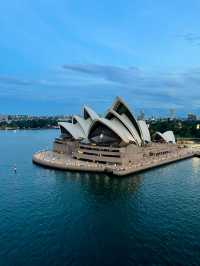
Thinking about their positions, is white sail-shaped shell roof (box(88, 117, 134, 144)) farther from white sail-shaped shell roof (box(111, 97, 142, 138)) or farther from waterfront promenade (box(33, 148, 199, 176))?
waterfront promenade (box(33, 148, 199, 176))

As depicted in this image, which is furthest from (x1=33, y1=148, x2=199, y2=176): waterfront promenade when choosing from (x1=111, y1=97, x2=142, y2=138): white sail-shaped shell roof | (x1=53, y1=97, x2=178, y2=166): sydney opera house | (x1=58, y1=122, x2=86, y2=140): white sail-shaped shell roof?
(x1=111, y1=97, x2=142, y2=138): white sail-shaped shell roof

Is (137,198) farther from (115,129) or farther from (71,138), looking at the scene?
(71,138)

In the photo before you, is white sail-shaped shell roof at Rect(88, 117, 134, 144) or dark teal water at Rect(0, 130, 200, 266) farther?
white sail-shaped shell roof at Rect(88, 117, 134, 144)

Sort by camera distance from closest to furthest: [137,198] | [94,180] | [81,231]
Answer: [81,231]
[137,198]
[94,180]

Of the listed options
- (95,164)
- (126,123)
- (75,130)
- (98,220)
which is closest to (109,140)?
(126,123)

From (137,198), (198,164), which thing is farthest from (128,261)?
(198,164)

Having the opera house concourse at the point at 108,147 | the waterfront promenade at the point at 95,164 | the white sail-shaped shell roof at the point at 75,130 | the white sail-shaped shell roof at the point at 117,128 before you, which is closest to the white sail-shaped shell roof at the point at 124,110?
the opera house concourse at the point at 108,147

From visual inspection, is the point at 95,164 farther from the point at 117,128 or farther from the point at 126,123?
the point at 126,123
